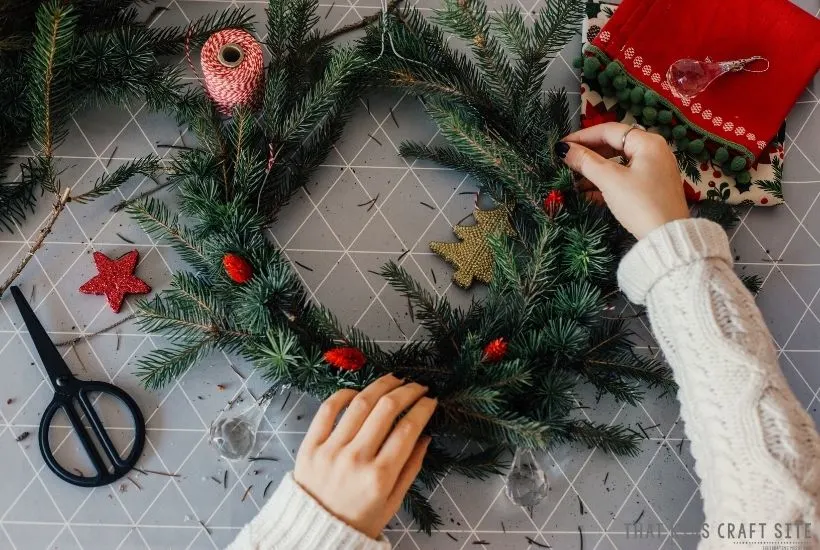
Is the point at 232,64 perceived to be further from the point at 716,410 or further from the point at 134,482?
the point at 716,410

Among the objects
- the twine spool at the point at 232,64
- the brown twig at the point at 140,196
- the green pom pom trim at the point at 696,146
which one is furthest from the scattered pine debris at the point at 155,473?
the green pom pom trim at the point at 696,146

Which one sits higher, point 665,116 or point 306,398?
point 665,116

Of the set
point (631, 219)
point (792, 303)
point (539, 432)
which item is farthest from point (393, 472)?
point (792, 303)

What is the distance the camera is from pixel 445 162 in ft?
3.57

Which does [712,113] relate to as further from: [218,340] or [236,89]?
[218,340]

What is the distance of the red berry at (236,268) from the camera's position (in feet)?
2.96

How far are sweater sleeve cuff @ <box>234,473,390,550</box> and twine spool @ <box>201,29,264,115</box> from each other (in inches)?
22.8

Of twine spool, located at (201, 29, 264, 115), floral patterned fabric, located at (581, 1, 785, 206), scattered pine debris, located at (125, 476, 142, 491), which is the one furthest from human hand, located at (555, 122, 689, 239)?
scattered pine debris, located at (125, 476, 142, 491)

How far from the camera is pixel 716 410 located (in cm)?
80

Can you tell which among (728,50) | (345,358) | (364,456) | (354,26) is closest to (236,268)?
(345,358)

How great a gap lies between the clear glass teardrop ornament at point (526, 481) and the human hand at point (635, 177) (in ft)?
1.21

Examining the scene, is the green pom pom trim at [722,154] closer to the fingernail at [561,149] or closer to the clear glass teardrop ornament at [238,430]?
the fingernail at [561,149]

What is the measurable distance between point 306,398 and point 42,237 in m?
0.48

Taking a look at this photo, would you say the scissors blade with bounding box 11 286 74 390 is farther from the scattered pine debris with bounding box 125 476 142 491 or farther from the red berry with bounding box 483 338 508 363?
the red berry with bounding box 483 338 508 363
